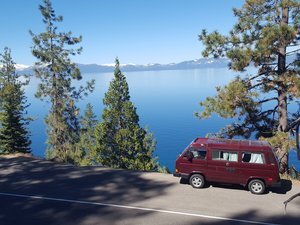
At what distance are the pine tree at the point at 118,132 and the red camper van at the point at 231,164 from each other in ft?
54.8

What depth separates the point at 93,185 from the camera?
15117 mm

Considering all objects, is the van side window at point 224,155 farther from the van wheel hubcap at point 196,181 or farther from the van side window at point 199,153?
the van wheel hubcap at point 196,181

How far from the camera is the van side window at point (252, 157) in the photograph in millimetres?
14016

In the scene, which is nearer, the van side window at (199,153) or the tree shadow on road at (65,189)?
the tree shadow on road at (65,189)

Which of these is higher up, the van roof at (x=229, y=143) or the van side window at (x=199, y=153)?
the van roof at (x=229, y=143)

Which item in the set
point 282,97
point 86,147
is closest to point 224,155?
point 282,97

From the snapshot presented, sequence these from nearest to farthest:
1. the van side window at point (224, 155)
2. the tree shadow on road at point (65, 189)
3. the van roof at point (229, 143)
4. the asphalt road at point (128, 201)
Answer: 1. the asphalt road at point (128, 201)
2. the tree shadow on road at point (65, 189)
3. the van side window at point (224, 155)
4. the van roof at point (229, 143)

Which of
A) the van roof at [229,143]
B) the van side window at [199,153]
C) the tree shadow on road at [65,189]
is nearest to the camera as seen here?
the tree shadow on road at [65,189]

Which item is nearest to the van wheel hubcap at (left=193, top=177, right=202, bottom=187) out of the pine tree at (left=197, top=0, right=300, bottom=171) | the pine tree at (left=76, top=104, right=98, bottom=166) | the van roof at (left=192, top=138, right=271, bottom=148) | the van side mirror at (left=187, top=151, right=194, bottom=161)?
the van side mirror at (left=187, top=151, right=194, bottom=161)

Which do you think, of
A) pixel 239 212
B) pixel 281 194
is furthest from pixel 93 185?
pixel 281 194

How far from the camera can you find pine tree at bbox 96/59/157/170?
31.6 metres

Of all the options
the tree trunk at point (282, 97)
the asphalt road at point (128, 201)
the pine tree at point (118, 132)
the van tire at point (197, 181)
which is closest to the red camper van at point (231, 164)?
the van tire at point (197, 181)

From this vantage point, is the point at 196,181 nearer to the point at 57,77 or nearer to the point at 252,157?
the point at 252,157

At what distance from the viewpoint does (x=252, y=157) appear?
46.4 feet
